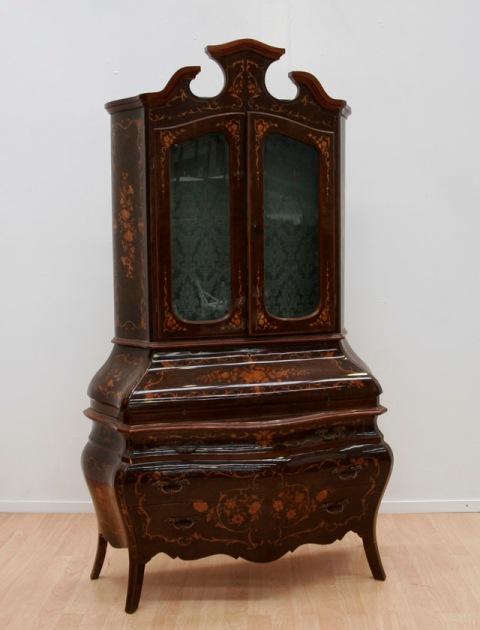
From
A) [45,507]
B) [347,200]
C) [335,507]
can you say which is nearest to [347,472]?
[335,507]

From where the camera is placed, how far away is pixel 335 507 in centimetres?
302

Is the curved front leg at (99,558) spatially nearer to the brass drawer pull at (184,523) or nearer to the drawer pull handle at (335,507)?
the brass drawer pull at (184,523)

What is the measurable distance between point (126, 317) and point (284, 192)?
2.17 feet

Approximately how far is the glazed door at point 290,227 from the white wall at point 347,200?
75 cm

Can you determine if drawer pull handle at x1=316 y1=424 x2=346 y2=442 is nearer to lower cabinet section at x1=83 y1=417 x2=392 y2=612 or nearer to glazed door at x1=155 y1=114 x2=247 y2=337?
lower cabinet section at x1=83 y1=417 x2=392 y2=612

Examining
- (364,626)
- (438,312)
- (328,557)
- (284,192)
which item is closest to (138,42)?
(284,192)

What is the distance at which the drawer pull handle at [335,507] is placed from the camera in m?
3.00

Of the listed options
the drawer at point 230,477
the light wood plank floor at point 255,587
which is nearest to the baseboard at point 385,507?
the light wood plank floor at point 255,587

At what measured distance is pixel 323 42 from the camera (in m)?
3.75

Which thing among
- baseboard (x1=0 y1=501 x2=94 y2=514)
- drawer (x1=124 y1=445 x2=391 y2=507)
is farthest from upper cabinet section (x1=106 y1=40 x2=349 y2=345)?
baseboard (x1=0 y1=501 x2=94 y2=514)

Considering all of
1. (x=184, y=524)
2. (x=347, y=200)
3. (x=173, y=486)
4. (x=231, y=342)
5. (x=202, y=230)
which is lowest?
(x=184, y=524)

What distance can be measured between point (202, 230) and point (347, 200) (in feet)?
3.36

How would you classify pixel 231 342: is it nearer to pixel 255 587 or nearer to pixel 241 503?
pixel 241 503

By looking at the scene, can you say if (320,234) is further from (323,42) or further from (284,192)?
(323,42)
